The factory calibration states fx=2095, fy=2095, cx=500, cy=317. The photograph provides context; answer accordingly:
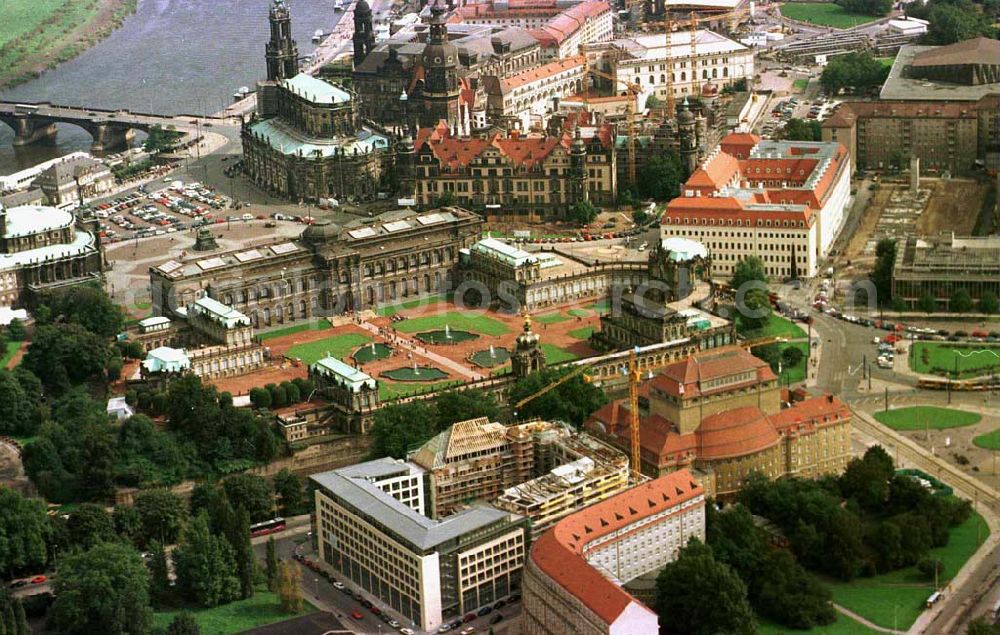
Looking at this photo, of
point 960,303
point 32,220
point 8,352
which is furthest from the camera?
point 32,220

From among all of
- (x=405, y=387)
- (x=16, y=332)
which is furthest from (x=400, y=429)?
(x=16, y=332)

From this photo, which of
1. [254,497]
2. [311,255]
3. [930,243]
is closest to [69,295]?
[311,255]

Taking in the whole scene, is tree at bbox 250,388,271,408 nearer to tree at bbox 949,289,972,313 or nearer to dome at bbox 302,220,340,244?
dome at bbox 302,220,340,244

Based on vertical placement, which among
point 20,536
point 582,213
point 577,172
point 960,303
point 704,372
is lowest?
point 582,213

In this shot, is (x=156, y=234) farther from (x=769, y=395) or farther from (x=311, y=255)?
(x=769, y=395)

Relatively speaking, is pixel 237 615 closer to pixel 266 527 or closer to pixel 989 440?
pixel 266 527

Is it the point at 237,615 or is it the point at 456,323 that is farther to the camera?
the point at 456,323
